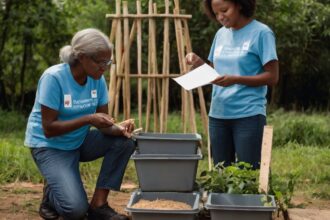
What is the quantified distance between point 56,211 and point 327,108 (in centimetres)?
731

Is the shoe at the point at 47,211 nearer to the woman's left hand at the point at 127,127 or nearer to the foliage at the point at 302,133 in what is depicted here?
the woman's left hand at the point at 127,127

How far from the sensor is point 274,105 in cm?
1020

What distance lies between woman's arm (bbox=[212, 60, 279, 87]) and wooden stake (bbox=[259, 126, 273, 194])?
0.91 feet

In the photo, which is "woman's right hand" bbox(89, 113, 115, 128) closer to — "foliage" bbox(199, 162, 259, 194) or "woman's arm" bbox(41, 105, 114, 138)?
"woman's arm" bbox(41, 105, 114, 138)

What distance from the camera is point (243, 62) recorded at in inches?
142

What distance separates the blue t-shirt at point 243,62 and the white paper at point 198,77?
0.13 m

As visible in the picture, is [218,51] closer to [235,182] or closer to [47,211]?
[235,182]

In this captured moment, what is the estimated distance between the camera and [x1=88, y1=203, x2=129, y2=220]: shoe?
377 cm

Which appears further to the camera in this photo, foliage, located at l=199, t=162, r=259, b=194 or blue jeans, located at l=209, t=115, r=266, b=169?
blue jeans, located at l=209, t=115, r=266, b=169

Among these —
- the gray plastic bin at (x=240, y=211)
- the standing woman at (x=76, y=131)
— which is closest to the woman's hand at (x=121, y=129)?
the standing woman at (x=76, y=131)

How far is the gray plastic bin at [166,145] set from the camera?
12.1 ft

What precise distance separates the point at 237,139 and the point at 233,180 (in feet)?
1.03

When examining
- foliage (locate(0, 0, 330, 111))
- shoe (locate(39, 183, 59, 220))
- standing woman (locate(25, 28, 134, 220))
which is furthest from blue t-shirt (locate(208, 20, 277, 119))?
foliage (locate(0, 0, 330, 111))

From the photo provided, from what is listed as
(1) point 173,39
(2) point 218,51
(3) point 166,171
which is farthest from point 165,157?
(1) point 173,39
